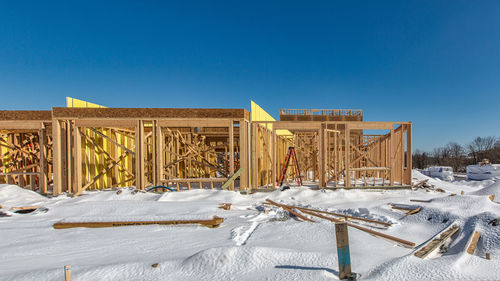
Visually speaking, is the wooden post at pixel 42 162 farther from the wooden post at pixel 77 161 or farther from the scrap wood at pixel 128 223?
the scrap wood at pixel 128 223

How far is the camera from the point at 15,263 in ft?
12.6

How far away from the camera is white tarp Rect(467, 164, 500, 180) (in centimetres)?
2108

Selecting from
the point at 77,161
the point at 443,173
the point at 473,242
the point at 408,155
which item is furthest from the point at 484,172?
the point at 77,161

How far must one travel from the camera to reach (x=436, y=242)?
4.68 metres

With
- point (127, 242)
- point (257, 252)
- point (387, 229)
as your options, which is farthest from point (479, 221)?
point (127, 242)

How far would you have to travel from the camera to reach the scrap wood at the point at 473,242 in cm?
421

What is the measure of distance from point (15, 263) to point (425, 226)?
7.49 m

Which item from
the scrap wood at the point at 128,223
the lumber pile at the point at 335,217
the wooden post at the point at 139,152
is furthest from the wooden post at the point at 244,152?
the scrap wood at the point at 128,223

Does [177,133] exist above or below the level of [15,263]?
above

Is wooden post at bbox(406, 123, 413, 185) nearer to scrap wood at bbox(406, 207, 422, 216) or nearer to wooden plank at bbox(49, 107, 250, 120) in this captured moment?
scrap wood at bbox(406, 207, 422, 216)

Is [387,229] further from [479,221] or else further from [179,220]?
[179,220]

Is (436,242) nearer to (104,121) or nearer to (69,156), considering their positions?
(104,121)

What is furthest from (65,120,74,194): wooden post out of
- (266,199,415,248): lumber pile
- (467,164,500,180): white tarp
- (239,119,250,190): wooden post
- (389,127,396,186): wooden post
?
(467,164,500,180): white tarp

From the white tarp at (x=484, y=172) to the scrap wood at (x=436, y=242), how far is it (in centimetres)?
2140
